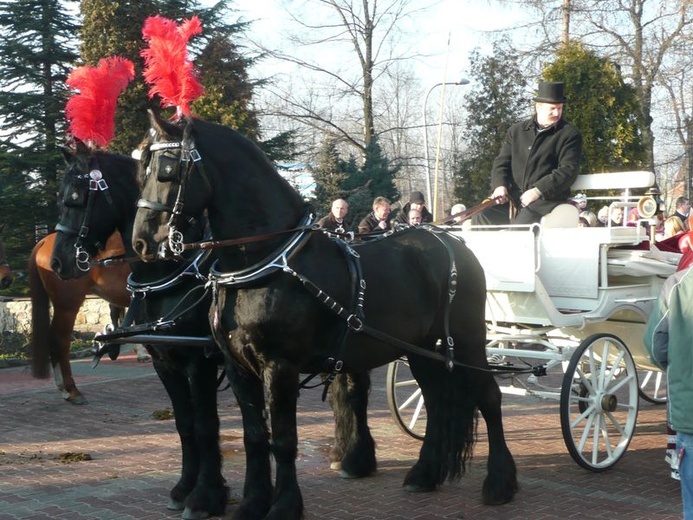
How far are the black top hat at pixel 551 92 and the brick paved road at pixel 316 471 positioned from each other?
3048mm

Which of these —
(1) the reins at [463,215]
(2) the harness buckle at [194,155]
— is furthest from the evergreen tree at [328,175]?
(2) the harness buckle at [194,155]

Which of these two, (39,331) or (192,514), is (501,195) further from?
(39,331)

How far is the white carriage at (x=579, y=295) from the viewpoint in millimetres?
6367

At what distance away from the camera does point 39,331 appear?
8.55 metres

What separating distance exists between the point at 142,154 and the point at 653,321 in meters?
2.99

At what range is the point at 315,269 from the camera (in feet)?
15.6

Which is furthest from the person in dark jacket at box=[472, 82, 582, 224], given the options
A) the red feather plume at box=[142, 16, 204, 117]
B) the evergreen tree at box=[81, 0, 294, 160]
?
the evergreen tree at box=[81, 0, 294, 160]

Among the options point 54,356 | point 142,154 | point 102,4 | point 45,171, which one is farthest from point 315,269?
point 45,171

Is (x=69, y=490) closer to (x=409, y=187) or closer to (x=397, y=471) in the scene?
(x=397, y=471)

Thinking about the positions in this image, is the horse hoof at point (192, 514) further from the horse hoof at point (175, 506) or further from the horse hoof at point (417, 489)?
the horse hoof at point (417, 489)

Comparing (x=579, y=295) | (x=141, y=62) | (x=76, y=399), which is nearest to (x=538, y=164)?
(x=579, y=295)

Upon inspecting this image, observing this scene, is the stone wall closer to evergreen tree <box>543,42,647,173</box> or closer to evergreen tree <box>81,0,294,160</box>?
evergreen tree <box>81,0,294,160</box>

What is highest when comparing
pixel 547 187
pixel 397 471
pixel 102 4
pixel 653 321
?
pixel 102 4

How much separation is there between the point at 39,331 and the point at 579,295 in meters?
5.54
